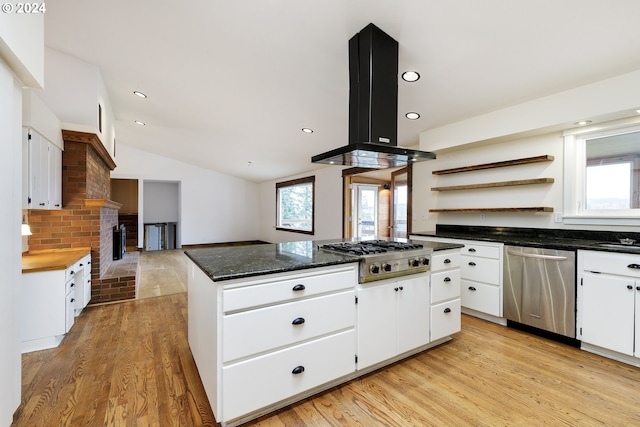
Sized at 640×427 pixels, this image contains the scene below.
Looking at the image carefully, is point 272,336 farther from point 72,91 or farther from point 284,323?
point 72,91

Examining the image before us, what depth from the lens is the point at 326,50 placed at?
8.38 ft

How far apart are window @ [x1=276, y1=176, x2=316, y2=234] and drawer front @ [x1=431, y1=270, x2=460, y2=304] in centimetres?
489

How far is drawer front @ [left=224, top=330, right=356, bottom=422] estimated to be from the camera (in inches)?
59.0

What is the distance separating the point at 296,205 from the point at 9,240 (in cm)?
672

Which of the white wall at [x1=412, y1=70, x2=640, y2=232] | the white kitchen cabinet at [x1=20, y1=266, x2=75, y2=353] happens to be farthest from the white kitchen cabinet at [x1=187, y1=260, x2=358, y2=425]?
the white wall at [x1=412, y1=70, x2=640, y2=232]

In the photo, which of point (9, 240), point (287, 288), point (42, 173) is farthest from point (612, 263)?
point (42, 173)

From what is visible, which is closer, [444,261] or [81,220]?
[444,261]

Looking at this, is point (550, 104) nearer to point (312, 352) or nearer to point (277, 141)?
point (312, 352)

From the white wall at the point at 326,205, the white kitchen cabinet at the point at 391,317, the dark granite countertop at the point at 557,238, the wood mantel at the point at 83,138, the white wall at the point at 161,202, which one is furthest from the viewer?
the white wall at the point at 161,202

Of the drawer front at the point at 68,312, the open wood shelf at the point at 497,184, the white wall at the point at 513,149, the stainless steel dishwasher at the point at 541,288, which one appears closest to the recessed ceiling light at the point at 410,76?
the white wall at the point at 513,149

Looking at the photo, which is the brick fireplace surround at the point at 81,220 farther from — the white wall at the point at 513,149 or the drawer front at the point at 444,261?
the white wall at the point at 513,149

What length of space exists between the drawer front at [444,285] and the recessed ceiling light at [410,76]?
1.86 m

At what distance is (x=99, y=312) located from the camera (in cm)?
338

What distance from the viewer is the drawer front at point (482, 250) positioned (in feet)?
9.71
